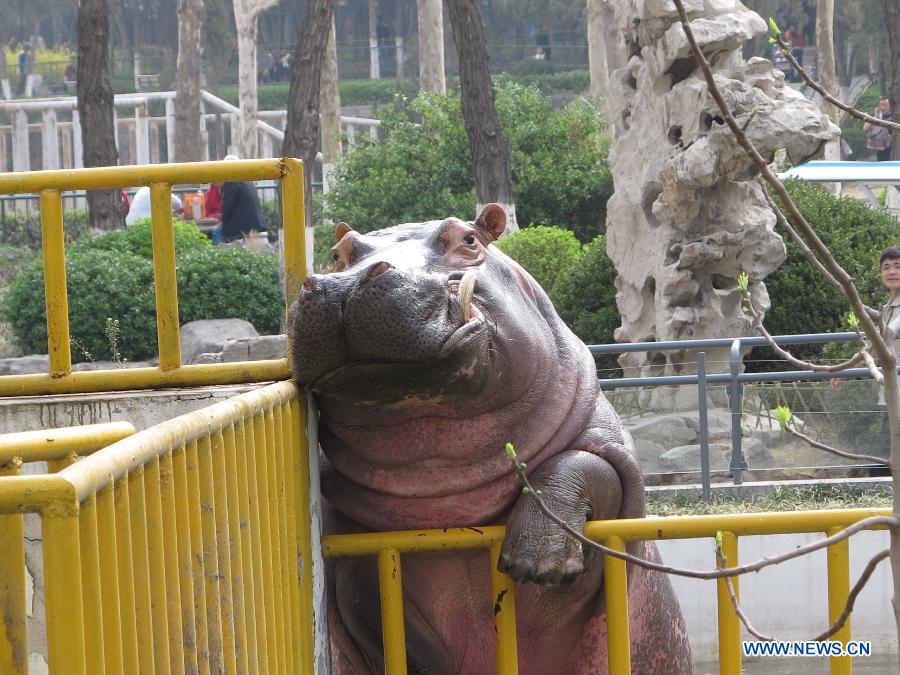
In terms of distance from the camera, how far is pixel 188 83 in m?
32.8

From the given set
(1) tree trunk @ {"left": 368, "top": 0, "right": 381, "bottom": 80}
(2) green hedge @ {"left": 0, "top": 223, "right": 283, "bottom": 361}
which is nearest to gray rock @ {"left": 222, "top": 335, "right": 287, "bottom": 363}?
(2) green hedge @ {"left": 0, "top": 223, "right": 283, "bottom": 361}

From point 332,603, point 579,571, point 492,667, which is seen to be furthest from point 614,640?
point 332,603

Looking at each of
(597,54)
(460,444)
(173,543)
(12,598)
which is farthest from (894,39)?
(12,598)

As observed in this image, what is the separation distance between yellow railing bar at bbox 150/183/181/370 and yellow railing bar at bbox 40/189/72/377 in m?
0.27

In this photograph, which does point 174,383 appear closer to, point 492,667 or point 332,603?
point 332,603

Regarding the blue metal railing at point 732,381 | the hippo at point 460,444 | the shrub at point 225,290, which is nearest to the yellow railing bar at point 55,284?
the hippo at point 460,444

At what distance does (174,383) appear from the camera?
3557 mm

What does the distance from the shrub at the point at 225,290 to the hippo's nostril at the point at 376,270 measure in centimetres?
1068

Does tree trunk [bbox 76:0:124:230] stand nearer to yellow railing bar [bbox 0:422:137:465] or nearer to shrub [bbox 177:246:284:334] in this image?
shrub [bbox 177:246:284:334]

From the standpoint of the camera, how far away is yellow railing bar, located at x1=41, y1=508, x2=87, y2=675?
5.01 feet

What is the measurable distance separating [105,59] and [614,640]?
14151 millimetres

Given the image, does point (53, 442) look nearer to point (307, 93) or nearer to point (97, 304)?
point (97, 304)

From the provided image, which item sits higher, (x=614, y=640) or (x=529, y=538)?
(x=529, y=538)

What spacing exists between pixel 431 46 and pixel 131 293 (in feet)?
60.6
